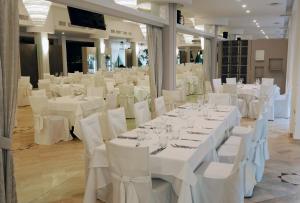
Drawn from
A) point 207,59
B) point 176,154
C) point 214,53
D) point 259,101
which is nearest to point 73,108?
point 176,154

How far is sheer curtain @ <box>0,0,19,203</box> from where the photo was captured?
3096 mm

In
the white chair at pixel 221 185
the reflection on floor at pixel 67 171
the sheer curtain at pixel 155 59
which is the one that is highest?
the sheer curtain at pixel 155 59

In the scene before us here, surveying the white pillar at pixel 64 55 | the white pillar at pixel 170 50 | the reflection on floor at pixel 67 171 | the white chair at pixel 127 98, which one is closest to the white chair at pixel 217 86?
the white pillar at pixel 170 50

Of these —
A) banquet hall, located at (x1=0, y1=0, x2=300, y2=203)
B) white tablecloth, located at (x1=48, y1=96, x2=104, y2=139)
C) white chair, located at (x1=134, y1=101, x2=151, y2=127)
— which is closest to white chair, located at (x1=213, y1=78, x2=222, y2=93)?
banquet hall, located at (x1=0, y1=0, x2=300, y2=203)

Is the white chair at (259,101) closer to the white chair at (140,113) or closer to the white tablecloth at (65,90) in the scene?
the white chair at (140,113)

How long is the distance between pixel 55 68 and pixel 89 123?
1467cm

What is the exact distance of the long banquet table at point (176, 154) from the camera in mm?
3027

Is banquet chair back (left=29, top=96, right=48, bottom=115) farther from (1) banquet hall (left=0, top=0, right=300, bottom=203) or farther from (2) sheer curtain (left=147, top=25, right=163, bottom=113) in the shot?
(2) sheer curtain (left=147, top=25, right=163, bottom=113)

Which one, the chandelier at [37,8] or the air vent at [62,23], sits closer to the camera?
the chandelier at [37,8]

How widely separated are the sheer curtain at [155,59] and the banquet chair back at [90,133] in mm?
4673

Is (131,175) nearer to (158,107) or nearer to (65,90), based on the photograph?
(158,107)

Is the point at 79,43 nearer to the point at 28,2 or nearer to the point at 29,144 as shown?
the point at 28,2

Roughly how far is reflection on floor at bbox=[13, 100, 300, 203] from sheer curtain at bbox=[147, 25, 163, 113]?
293 cm

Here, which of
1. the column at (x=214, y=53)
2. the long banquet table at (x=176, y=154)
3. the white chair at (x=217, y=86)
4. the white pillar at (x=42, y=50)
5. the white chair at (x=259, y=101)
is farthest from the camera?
the column at (x=214, y=53)
